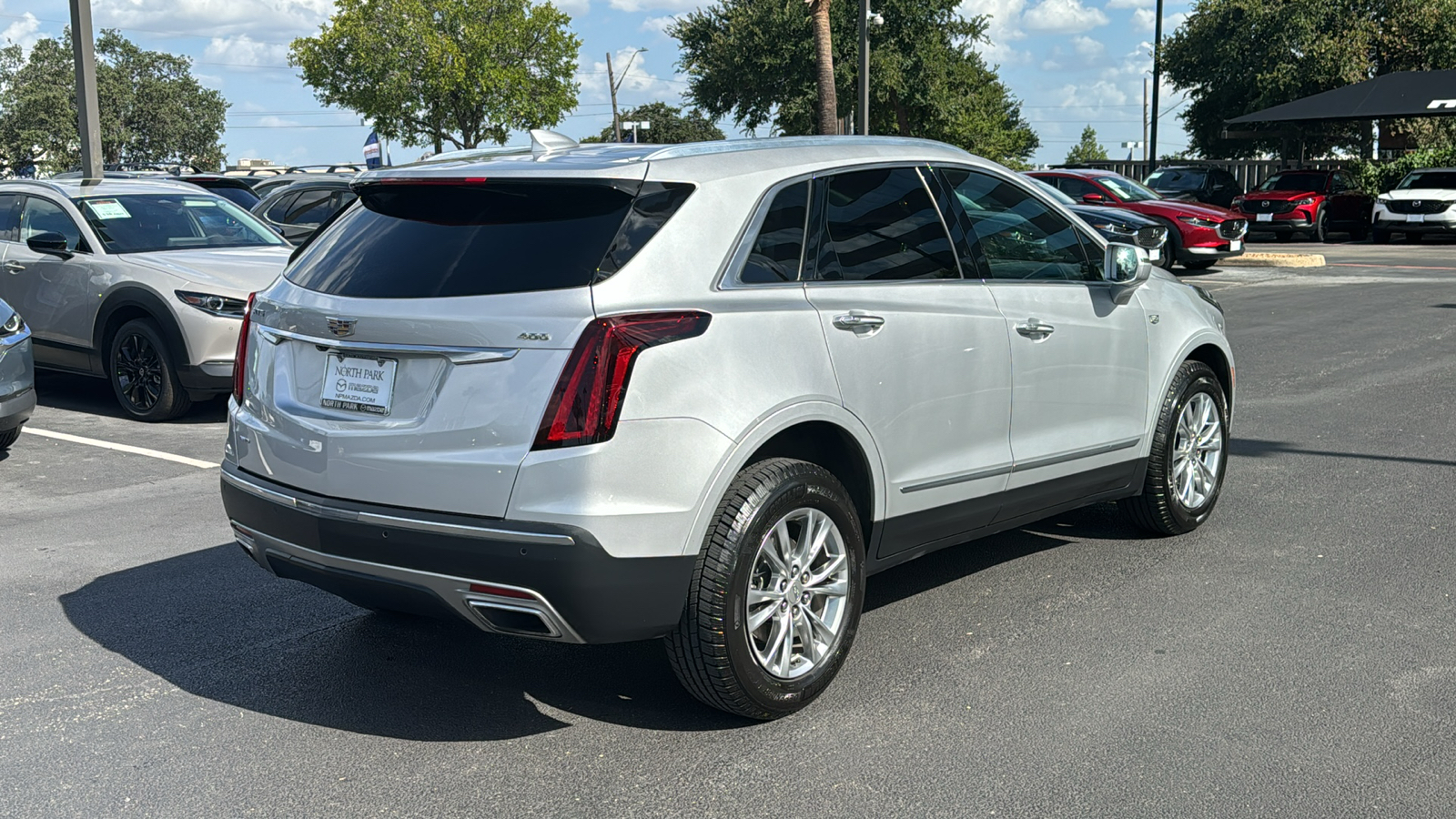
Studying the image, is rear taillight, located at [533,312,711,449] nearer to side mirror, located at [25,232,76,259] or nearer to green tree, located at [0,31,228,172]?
side mirror, located at [25,232,76,259]

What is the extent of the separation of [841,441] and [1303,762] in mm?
1586

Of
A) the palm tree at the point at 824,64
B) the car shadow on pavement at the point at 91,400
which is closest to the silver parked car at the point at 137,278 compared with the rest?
the car shadow on pavement at the point at 91,400

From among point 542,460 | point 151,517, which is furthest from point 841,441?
point 151,517

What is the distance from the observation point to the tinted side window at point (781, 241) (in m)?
4.05

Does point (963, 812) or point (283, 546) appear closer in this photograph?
point (963, 812)

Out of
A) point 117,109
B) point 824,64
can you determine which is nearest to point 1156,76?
point 824,64

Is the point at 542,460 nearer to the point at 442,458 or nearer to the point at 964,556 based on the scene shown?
the point at 442,458

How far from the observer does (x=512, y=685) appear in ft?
14.5

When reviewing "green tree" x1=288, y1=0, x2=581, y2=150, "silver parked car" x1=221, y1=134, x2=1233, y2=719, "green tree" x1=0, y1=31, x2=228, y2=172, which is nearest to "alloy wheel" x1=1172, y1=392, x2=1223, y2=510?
"silver parked car" x1=221, y1=134, x2=1233, y2=719

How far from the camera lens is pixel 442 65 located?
5416 centimetres

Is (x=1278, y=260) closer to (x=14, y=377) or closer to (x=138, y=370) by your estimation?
(x=138, y=370)

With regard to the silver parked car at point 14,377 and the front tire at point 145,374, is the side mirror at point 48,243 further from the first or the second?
the silver parked car at point 14,377

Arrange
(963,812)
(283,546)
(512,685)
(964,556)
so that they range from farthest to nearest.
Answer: (964,556), (512,685), (283,546), (963,812)

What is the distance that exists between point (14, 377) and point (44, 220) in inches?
126
